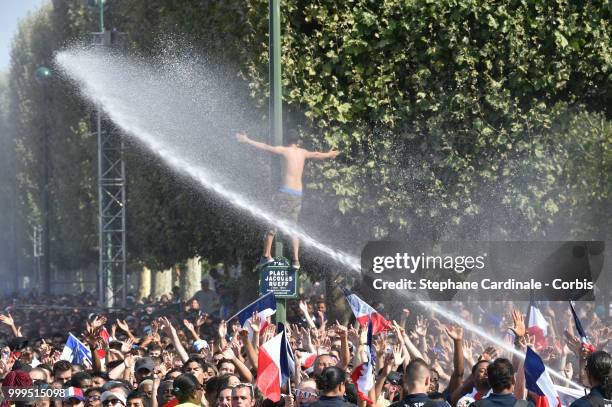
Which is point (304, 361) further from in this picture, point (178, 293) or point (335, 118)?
point (178, 293)

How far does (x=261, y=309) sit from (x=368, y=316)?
4.62ft

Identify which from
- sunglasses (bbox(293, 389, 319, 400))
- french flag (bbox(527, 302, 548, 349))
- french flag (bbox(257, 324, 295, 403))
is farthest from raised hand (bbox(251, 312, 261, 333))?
french flag (bbox(527, 302, 548, 349))

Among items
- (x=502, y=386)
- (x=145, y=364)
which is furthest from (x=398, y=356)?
(x=145, y=364)

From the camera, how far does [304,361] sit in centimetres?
1474

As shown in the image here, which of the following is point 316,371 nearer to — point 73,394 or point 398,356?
point 398,356

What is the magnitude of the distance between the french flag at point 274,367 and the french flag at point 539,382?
2240 mm

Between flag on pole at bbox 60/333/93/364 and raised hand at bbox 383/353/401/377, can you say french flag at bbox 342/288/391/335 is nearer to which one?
raised hand at bbox 383/353/401/377

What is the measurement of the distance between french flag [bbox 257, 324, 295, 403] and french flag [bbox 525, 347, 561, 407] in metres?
2.24

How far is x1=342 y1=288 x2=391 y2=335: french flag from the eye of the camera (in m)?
14.7

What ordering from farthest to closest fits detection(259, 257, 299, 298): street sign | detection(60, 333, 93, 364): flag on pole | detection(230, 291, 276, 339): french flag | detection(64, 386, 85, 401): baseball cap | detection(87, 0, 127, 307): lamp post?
detection(87, 0, 127, 307): lamp post < detection(60, 333, 93, 364): flag on pole < detection(259, 257, 299, 298): street sign < detection(230, 291, 276, 339): french flag < detection(64, 386, 85, 401): baseball cap

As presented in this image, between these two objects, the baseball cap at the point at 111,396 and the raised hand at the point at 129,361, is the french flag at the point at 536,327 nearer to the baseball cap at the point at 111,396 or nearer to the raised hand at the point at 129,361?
the baseball cap at the point at 111,396

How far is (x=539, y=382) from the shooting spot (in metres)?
11.1

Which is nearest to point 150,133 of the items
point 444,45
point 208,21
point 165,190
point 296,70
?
point 165,190

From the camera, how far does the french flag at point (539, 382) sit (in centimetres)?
1109
